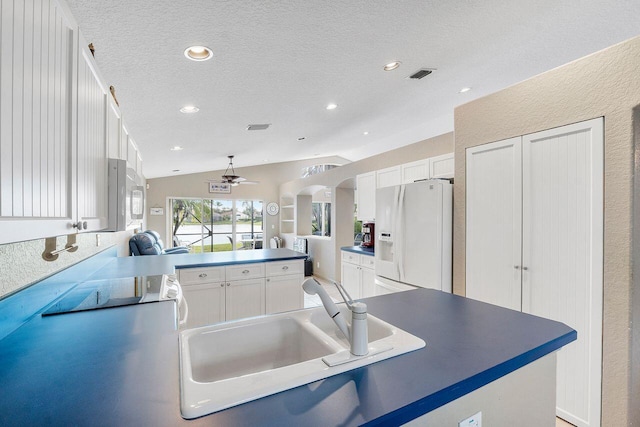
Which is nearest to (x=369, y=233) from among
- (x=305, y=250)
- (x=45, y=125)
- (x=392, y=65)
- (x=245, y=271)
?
(x=245, y=271)

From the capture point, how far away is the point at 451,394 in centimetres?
80

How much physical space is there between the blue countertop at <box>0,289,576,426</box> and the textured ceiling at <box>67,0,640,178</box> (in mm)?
1303

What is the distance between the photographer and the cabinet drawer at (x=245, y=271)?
9.94ft

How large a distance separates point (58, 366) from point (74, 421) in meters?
0.38

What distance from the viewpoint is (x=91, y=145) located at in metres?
1.12

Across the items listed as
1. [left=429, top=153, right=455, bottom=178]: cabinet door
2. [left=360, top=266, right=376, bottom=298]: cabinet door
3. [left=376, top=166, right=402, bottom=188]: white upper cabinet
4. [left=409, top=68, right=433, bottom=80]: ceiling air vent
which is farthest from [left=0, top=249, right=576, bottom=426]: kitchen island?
[left=376, top=166, right=402, bottom=188]: white upper cabinet

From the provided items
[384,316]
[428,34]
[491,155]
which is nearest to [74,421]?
[384,316]

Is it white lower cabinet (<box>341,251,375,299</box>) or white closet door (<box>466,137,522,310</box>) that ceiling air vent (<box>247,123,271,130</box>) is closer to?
white lower cabinet (<box>341,251,375,299</box>)

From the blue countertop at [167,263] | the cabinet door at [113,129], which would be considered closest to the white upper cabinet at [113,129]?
the cabinet door at [113,129]

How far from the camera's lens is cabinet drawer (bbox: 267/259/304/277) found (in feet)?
10.6

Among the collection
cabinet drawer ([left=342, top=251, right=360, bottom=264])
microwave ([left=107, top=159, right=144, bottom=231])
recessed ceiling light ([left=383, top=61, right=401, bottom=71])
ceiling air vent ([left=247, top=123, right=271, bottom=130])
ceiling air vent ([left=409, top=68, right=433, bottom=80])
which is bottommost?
cabinet drawer ([left=342, top=251, right=360, bottom=264])

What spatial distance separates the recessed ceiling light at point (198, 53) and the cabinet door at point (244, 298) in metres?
2.10

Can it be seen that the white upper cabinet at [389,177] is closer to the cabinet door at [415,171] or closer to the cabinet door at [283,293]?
the cabinet door at [415,171]

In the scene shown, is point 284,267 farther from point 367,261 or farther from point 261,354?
point 261,354
